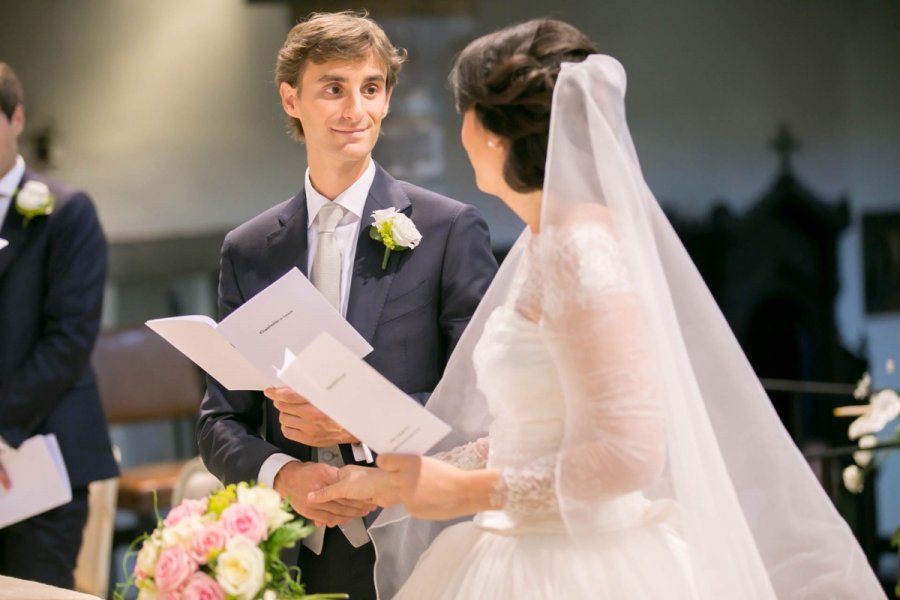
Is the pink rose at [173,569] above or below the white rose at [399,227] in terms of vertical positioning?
below

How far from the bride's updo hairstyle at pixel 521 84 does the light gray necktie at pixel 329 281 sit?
75 centimetres

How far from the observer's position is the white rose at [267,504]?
191 cm

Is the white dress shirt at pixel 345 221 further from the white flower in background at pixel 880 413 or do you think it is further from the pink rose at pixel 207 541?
the white flower in background at pixel 880 413

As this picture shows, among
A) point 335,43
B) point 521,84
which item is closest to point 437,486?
point 521,84

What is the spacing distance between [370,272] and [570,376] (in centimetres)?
87

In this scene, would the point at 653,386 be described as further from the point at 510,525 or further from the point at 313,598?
the point at 313,598

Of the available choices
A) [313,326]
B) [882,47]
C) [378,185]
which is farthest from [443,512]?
[882,47]

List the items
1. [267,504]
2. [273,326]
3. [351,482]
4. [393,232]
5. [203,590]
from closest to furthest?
[203,590] → [267,504] → [351,482] → [273,326] → [393,232]

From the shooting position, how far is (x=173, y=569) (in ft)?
6.02

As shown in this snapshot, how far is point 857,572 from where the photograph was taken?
81.6 inches

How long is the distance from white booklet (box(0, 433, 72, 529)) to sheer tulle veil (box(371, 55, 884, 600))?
6.48 feet

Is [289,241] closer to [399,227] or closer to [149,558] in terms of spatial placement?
[399,227]

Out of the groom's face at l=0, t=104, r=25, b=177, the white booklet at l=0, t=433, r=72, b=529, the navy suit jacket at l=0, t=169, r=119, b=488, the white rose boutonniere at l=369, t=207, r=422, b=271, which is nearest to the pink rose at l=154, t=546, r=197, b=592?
the white rose boutonniere at l=369, t=207, r=422, b=271

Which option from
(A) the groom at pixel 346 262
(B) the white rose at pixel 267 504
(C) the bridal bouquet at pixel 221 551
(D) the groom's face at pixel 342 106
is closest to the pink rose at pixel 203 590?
(C) the bridal bouquet at pixel 221 551
